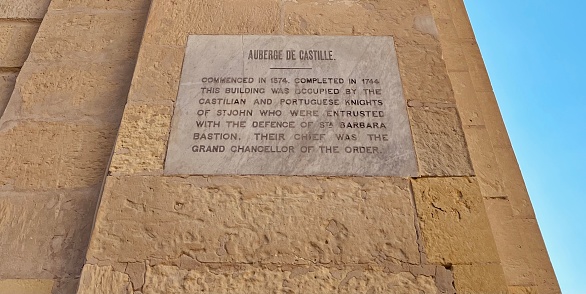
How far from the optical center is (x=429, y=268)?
1.87 m

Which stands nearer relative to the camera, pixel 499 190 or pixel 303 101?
pixel 303 101

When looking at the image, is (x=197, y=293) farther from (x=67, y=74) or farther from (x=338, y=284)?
(x=67, y=74)

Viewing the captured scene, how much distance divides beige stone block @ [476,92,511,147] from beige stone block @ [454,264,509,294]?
1.30 metres

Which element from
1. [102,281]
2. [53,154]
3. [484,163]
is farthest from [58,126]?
[484,163]

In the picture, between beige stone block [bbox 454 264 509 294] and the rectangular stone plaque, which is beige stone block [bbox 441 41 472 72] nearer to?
the rectangular stone plaque

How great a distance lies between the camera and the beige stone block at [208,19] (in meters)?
2.67

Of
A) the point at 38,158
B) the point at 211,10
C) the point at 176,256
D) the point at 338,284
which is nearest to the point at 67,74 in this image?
the point at 38,158

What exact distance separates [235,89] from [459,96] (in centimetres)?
161

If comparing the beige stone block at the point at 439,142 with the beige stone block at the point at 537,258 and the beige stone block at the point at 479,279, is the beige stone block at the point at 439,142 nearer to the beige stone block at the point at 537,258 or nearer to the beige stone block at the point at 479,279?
the beige stone block at the point at 479,279

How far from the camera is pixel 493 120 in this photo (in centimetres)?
307

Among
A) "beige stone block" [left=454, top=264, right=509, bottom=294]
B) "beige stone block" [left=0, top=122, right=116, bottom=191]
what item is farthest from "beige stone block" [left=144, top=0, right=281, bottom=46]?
"beige stone block" [left=454, top=264, right=509, bottom=294]

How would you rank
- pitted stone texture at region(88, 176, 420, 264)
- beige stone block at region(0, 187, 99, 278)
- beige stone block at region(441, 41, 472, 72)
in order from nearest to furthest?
pitted stone texture at region(88, 176, 420, 264), beige stone block at region(0, 187, 99, 278), beige stone block at region(441, 41, 472, 72)

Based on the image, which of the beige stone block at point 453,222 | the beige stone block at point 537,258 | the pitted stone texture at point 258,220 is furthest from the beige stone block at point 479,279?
A: the beige stone block at point 537,258

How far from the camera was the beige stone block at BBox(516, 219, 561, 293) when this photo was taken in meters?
2.36
